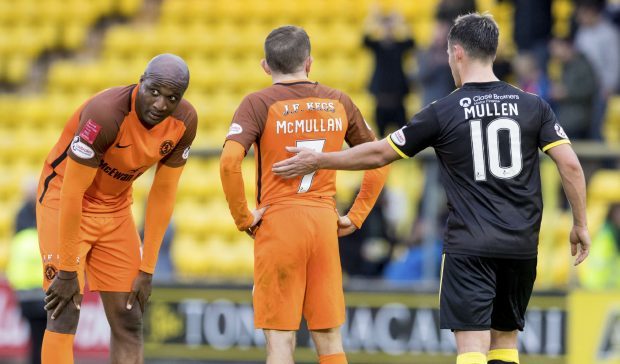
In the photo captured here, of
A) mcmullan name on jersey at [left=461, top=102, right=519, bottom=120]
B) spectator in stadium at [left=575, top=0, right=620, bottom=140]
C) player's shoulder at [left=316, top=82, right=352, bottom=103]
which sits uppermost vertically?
spectator in stadium at [left=575, top=0, right=620, bottom=140]

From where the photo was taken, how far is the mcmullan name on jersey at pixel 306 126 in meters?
7.24

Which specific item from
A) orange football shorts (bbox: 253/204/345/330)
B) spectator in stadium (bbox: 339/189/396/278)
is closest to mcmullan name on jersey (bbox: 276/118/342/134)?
orange football shorts (bbox: 253/204/345/330)

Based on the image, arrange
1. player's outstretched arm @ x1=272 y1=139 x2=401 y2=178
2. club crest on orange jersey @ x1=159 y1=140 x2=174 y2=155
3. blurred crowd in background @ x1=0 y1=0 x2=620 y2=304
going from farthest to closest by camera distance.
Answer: blurred crowd in background @ x1=0 y1=0 x2=620 y2=304
club crest on orange jersey @ x1=159 y1=140 x2=174 y2=155
player's outstretched arm @ x1=272 y1=139 x2=401 y2=178

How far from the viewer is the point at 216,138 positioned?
50.8 ft

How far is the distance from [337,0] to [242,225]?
32.8ft

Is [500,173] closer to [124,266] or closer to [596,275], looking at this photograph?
[124,266]

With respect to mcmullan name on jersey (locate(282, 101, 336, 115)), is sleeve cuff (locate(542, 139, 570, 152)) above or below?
below

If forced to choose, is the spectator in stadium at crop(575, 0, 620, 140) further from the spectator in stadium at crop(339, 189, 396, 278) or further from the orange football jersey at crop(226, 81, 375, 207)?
the orange football jersey at crop(226, 81, 375, 207)

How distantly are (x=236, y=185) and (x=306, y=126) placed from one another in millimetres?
533

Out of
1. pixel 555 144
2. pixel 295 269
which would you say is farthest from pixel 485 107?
pixel 295 269

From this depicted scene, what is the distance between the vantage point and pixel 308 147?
7277mm

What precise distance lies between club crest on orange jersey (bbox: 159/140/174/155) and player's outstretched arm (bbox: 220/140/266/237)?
404 mm

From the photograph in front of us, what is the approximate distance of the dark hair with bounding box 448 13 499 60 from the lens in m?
6.91

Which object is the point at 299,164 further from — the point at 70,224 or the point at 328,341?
the point at 70,224
